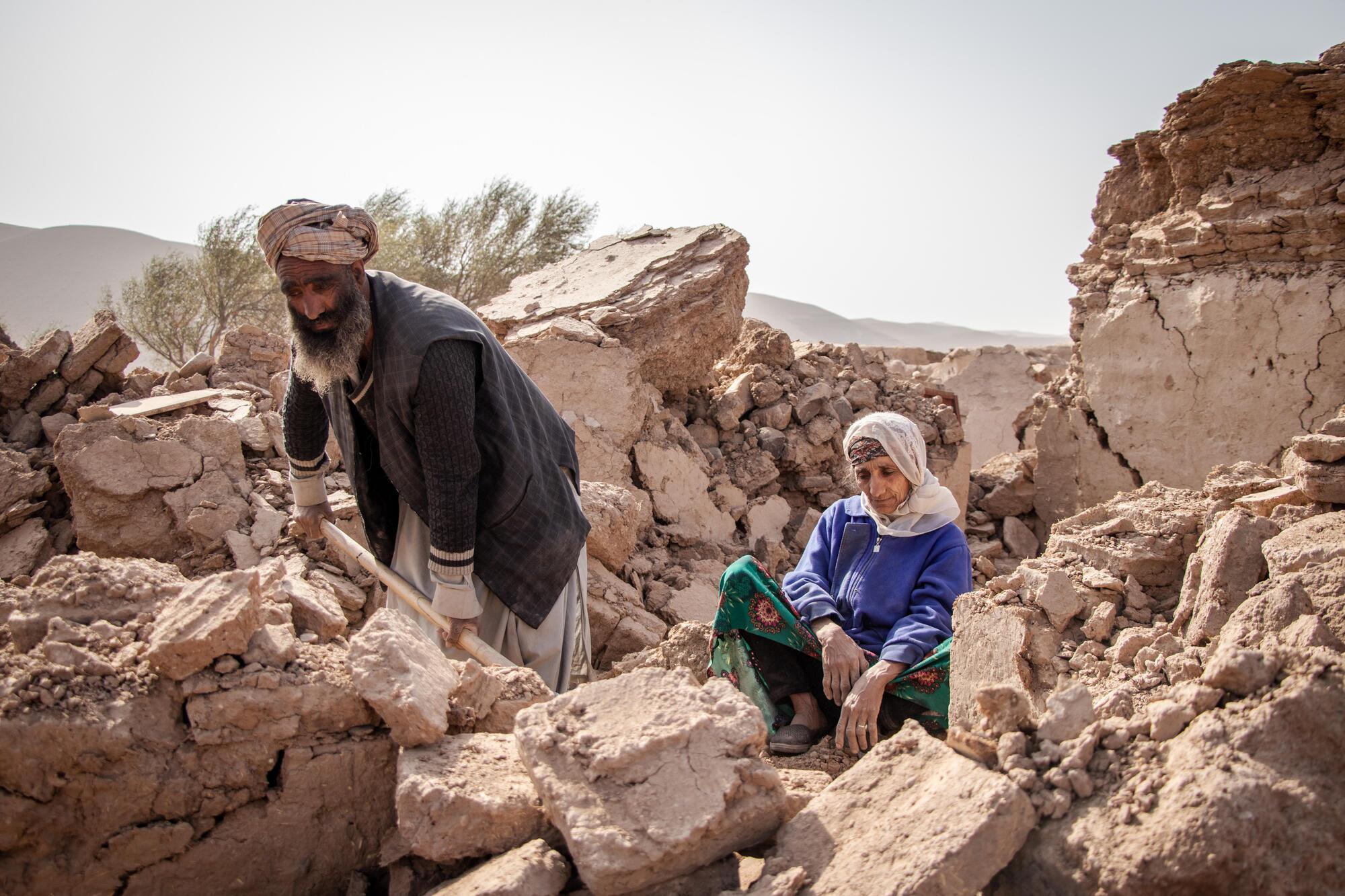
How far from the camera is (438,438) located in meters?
2.58

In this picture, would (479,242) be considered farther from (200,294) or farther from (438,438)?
(438,438)

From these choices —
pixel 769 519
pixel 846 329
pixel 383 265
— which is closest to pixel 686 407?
pixel 769 519

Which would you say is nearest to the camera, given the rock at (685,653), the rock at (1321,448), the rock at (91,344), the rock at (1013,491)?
the rock at (1321,448)

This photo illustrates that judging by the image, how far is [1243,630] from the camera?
1857 millimetres

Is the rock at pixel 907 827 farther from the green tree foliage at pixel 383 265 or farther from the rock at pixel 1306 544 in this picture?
the green tree foliage at pixel 383 265

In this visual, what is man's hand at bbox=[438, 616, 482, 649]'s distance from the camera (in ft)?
8.96

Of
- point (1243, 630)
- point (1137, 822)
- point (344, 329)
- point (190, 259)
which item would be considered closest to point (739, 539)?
point (344, 329)

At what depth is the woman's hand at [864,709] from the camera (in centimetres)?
270

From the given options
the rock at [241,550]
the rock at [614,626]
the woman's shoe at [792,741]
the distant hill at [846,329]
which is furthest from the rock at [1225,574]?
the distant hill at [846,329]

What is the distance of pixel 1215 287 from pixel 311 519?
5694mm

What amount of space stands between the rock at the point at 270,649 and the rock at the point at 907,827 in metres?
1.14

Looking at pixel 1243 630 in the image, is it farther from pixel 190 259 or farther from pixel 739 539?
pixel 190 259

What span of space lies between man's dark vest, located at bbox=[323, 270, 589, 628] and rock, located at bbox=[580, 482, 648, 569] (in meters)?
1.23

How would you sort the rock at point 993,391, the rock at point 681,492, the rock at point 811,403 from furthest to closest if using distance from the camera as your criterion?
the rock at point 993,391
the rock at point 811,403
the rock at point 681,492
